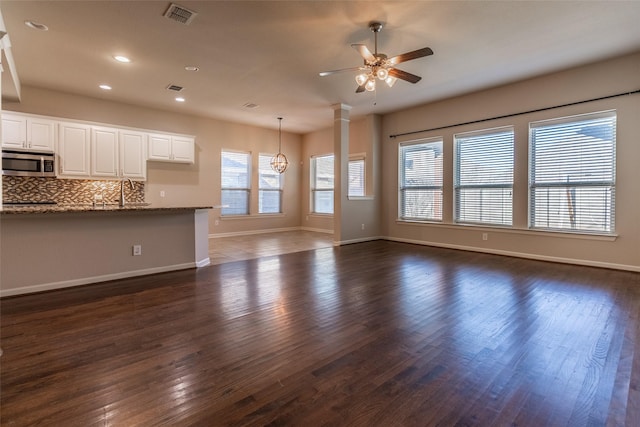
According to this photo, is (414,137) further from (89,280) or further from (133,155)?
(89,280)

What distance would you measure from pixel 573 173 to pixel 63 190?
8.65m

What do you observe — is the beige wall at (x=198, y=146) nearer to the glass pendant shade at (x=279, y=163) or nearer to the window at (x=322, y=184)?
the glass pendant shade at (x=279, y=163)

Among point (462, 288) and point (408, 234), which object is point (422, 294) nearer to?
point (462, 288)

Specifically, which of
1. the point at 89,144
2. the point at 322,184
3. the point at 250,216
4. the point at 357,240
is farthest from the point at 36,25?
the point at 322,184

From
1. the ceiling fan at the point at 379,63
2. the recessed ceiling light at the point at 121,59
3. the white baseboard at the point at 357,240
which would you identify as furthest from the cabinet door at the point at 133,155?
the ceiling fan at the point at 379,63

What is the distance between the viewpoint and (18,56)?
166 inches

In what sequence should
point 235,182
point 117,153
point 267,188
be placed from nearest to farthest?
point 117,153
point 235,182
point 267,188

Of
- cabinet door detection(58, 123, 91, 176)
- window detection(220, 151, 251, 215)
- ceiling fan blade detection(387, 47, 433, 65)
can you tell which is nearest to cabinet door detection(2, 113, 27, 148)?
cabinet door detection(58, 123, 91, 176)

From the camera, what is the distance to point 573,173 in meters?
4.76

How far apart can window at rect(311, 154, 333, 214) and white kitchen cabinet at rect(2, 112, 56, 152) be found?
5931 millimetres

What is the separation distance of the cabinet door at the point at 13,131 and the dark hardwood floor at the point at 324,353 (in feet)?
10.5

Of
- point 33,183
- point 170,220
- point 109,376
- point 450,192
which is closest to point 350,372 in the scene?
point 109,376

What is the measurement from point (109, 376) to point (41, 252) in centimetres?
250

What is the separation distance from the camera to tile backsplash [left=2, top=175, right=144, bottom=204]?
5.31 metres
